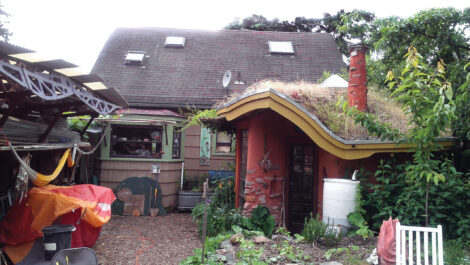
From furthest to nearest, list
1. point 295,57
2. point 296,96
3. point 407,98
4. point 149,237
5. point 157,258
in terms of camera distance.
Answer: point 295,57, point 149,237, point 296,96, point 157,258, point 407,98

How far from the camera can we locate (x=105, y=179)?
1002cm

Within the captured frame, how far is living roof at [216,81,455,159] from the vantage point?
595 cm

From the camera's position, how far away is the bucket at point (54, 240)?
5.17 metres

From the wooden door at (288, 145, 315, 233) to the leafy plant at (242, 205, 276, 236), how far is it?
89 centimetres

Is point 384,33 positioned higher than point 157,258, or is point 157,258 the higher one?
point 384,33

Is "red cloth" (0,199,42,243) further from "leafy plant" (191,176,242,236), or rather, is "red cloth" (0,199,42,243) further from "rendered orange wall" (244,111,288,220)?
"rendered orange wall" (244,111,288,220)

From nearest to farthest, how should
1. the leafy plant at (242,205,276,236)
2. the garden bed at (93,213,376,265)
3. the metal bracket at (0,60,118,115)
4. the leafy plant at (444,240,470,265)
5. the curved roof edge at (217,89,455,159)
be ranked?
1. the leafy plant at (444,240,470,265)
2. the metal bracket at (0,60,118,115)
3. the garden bed at (93,213,376,265)
4. the curved roof edge at (217,89,455,159)
5. the leafy plant at (242,205,276,236)

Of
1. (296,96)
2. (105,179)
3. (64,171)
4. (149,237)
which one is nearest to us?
(296,96)

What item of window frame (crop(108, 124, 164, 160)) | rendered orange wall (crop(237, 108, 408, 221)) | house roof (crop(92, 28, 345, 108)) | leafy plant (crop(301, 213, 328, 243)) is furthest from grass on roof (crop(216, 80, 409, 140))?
house roof (crop(92, 28, 345, 108))

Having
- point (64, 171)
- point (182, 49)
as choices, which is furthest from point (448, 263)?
point (182, 49)

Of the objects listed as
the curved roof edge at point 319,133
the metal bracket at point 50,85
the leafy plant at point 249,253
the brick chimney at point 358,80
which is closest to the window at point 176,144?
the metal bracket at point 50,85

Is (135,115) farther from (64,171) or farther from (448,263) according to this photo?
(448,263)

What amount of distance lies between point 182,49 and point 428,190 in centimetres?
1072

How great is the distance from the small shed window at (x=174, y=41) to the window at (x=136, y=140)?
15.6ft
